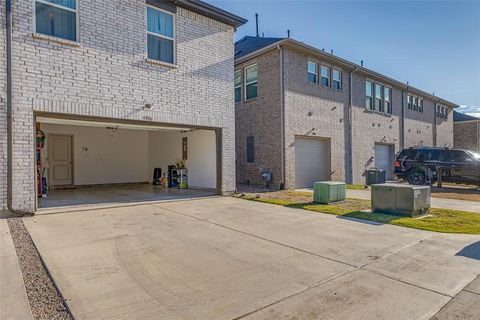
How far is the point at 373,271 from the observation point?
407 cm

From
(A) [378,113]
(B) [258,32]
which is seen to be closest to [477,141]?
(A) [378,113]

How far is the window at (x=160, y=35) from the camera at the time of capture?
9531mm

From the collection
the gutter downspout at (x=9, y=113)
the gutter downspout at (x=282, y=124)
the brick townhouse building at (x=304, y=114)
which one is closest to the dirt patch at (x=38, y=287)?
the gutter downspout at (x=9, y=113)

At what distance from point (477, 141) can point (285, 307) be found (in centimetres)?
3566

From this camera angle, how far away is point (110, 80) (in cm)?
852

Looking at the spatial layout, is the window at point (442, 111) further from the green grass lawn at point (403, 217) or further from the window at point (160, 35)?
the window at point (160, 35)

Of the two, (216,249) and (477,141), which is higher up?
(477,141)

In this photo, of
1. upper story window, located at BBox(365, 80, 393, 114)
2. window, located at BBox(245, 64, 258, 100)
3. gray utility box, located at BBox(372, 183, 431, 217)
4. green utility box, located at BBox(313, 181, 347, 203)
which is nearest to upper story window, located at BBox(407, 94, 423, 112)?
upper story window, located at BBox(365, 80, 393, 114)

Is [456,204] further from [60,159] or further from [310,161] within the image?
[60,159]

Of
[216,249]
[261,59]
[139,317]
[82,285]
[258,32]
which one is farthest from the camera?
[258,32]

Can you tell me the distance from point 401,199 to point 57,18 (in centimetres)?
989

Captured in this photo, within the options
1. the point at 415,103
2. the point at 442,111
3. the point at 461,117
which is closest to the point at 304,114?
the point at 415,103

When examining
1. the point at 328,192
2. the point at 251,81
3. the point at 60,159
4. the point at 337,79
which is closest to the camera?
the point at 328,192

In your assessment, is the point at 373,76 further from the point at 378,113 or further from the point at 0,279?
the point at 0,279
